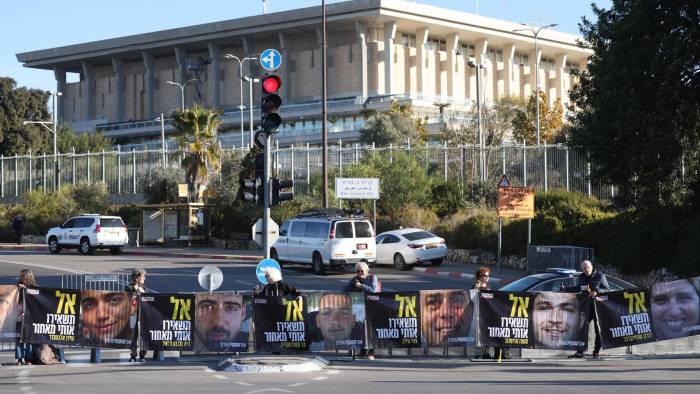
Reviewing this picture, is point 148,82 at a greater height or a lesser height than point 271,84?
greater

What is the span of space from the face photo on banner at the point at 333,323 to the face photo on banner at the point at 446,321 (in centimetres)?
106

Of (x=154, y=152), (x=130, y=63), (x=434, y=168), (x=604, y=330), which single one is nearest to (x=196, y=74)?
(x=130, y=63)

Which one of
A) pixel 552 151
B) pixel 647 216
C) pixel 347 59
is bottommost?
pixel 647 216

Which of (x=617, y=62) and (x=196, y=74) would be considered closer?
(x=617, y=62)

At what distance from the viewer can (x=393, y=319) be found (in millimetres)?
16906

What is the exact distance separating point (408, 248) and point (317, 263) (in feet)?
11.3

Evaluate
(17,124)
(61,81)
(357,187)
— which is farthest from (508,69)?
(357,187)

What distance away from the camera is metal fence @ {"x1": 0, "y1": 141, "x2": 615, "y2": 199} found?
47.1 meters

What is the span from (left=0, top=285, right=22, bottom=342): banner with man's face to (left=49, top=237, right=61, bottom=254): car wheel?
103ft

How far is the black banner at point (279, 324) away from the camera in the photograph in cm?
1689

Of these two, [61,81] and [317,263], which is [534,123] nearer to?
[317,263]

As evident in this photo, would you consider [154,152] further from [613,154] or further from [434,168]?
[613,154]

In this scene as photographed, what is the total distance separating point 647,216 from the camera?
29.3m

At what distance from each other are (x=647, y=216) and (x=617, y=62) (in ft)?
15.9
